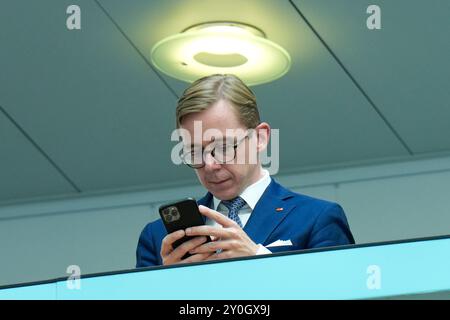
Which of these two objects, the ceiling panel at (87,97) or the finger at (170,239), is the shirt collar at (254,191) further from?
the ceiling panel at (87,97)

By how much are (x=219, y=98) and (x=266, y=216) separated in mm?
250

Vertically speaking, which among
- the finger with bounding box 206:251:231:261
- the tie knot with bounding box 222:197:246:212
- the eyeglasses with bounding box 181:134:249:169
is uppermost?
the eyeglasses with bounding box 181:134:249:169

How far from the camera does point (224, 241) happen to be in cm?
169

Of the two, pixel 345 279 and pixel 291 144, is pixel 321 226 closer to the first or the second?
pixel 345 279

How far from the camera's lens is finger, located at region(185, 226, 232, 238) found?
1.70 m

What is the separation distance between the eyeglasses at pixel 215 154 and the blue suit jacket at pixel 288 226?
110 millimetres

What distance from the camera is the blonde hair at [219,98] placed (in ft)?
6.27

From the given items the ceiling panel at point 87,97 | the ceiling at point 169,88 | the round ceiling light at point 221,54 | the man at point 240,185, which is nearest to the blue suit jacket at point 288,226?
the man at point 240,185

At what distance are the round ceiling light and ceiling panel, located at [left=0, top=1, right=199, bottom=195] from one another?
243 mm

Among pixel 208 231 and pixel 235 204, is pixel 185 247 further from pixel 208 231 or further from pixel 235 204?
pixel 235 204

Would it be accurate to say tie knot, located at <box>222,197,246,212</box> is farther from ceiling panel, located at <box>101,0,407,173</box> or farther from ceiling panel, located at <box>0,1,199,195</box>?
ceiling panel, located at <box>0,1,199,195</box>

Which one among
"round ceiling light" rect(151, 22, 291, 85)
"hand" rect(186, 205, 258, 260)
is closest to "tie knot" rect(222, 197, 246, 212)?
"hand" rect(186, 205, 258, 260)
